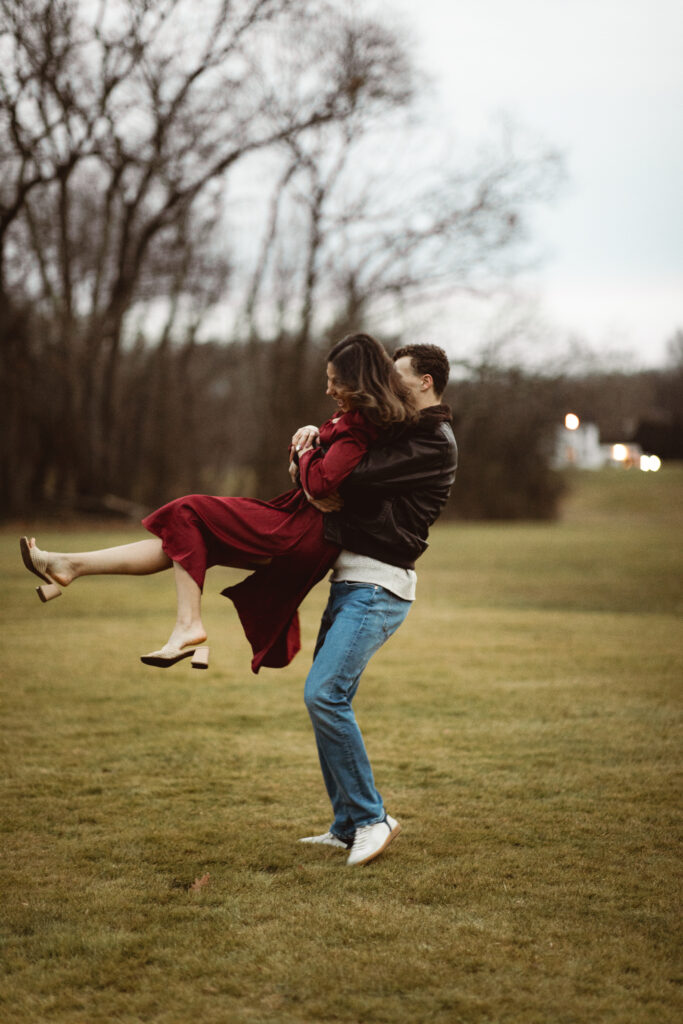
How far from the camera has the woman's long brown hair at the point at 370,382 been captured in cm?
379

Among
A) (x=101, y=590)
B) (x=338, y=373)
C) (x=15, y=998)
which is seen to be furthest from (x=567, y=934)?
(x=101, y=590)

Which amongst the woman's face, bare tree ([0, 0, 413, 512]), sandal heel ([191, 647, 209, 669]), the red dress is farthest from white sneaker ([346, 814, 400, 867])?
bare tree ([0, 0, 413, 512])

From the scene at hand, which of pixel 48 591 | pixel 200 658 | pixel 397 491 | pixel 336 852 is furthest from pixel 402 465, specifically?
pixel 336 852

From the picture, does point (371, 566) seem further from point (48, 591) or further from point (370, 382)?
point (48, 591)

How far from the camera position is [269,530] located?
4023mm

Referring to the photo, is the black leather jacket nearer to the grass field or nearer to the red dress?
the red dress

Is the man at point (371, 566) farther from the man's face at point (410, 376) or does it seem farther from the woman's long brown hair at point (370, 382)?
the woman's long brown hair at point (370, 382)

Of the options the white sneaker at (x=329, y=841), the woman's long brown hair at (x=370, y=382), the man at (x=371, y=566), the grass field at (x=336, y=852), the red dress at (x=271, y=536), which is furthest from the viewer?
the white sneaker at (x=329, y=841)

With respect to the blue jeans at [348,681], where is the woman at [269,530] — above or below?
above

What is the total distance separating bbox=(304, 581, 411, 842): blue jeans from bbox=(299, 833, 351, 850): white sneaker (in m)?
0.22

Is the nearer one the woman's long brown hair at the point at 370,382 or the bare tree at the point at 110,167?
the woman's long brown hair at the point at 370,382

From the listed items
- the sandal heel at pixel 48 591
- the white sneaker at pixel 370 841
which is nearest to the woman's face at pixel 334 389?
the sandal heel at pixel 48 591

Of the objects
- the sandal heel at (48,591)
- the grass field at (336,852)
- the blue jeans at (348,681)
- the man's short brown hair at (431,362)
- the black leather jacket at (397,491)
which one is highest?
the man's short brown hair at (431,362)

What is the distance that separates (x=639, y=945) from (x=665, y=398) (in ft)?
63.3
